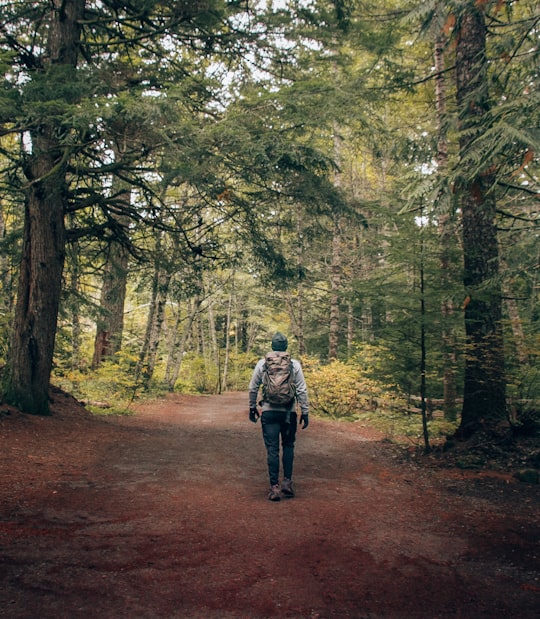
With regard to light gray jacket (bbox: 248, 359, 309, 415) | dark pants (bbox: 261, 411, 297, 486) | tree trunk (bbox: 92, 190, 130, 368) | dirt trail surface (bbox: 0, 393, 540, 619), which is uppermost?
Result: tree trunk (bbox: 92, 190, 130, 368)

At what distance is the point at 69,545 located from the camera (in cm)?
361

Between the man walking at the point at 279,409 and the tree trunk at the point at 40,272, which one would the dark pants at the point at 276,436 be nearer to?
the man walking at the point at 279,409

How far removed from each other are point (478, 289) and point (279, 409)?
12.7ft

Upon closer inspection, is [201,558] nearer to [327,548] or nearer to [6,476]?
[327,548]

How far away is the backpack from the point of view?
547 centimetres

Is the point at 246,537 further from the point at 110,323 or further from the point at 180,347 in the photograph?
the point at 180,347

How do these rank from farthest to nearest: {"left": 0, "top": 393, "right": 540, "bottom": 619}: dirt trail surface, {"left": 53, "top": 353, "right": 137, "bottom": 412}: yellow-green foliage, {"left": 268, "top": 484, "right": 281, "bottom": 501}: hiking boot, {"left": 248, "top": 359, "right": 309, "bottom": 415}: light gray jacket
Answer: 1. {"left": 53, "top": 353, "right": 137, "bottom": 412}: yellow-green foliage
2. {"left": 248, "top": 359, "right": 309, "bottom": 415}: light gray jacket
3. {"left": 268, "top": 484, "right": 281, "bottom": 501}: hiking boot
4. {"left": 0, "top": 393, "right": 540, "bottom": 619}: dirt trail surface

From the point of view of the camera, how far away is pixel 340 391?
46.5 ft

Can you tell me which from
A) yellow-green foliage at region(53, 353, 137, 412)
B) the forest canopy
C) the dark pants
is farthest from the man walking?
yellow-green foliage at region(53, 353, 137, 412)

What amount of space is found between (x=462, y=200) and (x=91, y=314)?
882cm

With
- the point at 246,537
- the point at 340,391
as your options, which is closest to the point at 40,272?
the point at 246,537

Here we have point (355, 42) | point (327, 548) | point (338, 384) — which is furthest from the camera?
point (338, 384)

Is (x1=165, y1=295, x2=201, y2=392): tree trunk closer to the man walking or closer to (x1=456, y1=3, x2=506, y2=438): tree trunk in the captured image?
(x1=456, y1=3, x2=506, y2=438): tree trunk

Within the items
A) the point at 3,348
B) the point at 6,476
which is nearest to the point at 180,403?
the point at 3,348
